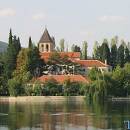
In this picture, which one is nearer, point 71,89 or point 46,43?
point 71,89

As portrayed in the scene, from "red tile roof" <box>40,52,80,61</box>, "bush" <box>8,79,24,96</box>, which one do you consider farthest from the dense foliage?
"red tile roof" <box>40,52,80,61</box>

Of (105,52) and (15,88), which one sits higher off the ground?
(105,52)

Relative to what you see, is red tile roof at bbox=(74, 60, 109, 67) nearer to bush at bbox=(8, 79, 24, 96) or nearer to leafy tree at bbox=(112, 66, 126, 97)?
leafy tree at bbox=(112, 66, 126, 97)

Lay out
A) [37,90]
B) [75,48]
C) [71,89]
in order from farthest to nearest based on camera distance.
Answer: [75,48] < [71,89] < [37,90]

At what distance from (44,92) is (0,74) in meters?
9.60

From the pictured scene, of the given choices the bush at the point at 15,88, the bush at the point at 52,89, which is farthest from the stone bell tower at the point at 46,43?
the bush at the point at 15,88

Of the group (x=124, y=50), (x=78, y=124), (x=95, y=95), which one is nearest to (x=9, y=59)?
(x=95, y=95)

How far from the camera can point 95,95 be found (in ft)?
247

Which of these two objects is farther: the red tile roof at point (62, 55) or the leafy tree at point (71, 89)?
the red tile roof at point (62, 55)

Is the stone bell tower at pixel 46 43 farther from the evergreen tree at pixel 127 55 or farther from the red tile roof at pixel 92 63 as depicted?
the evergreen tree at pixel 127 55

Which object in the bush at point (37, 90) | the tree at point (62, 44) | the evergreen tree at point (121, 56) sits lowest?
the bush at point (37, 90)

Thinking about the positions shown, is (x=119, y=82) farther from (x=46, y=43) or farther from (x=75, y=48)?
(x=75, y=48)

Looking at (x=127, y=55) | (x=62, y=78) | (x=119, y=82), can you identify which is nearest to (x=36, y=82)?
(x=62, y=78)

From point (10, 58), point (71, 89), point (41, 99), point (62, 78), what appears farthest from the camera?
point (62, 78)
